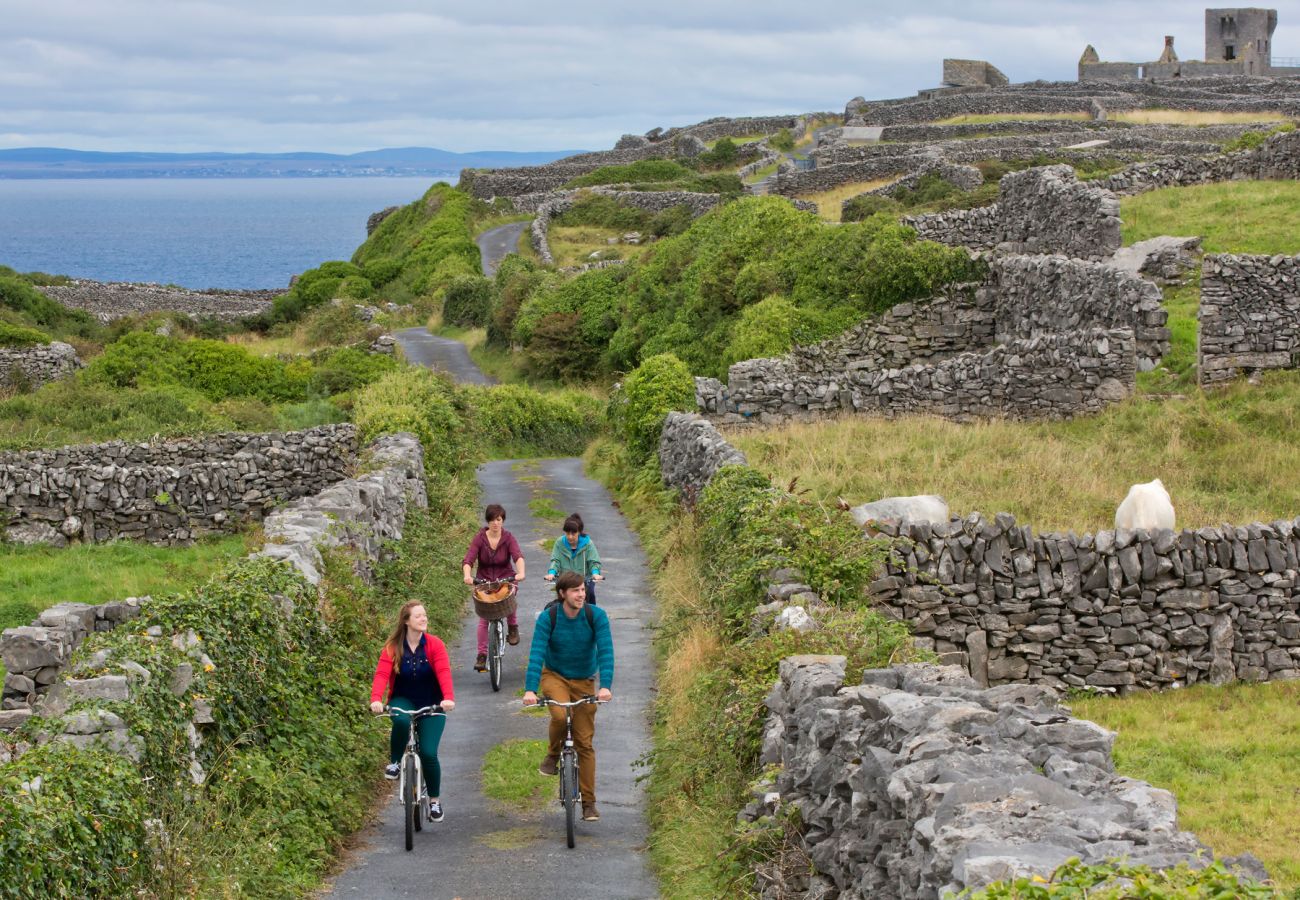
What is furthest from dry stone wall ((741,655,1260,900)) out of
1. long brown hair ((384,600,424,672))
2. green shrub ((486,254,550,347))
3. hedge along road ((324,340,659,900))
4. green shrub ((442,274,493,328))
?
green shrub ((442,274,493,328))

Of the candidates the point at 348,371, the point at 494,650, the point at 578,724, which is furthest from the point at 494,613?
the point at 348,371

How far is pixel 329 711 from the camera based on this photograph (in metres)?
13.4

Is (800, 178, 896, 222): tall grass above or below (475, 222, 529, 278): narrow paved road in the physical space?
above

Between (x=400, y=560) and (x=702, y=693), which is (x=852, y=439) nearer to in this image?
(x=400, y=560)

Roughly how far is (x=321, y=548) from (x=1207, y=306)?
15.6m

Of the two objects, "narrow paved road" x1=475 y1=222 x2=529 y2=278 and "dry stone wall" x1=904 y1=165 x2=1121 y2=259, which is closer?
"dry stone wall" x1=904 y1=165 x2=1121 y2=259

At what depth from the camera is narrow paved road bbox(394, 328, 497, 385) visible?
4588 centimetres

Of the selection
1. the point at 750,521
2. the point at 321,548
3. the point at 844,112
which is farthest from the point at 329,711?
the point at 844,112

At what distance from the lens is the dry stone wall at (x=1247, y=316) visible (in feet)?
78.6

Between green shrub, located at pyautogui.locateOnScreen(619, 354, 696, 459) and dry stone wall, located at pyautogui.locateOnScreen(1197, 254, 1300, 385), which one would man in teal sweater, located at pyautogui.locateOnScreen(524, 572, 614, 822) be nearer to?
green shrub, located at pyautogui.locateOnScreen(619, 354, 696, 459)

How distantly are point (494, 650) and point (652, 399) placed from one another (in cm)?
1198

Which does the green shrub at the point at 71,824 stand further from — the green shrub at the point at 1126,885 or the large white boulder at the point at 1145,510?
the large white boulder at the point at 1145,510

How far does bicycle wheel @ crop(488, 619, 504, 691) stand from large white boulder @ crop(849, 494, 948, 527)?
4.12 m

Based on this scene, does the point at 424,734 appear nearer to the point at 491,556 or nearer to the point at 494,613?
the point at 494,613
